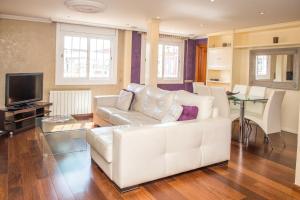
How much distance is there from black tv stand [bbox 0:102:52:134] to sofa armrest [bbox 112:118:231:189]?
289 centimetres

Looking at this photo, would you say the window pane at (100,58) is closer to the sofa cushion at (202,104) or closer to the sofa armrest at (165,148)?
the sofa cushion at (202,104)

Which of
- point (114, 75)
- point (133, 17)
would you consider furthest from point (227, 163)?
point (114, 75)

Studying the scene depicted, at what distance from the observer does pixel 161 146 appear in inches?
103

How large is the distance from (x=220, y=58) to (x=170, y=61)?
61.4 inches

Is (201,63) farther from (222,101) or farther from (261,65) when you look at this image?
(222,101)

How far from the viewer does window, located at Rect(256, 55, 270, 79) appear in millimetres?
5897

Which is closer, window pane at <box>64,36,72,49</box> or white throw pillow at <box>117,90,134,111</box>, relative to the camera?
white throw pillow at <box>117,90,134,111</box>

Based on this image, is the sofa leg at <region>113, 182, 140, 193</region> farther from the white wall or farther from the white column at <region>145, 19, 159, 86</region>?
the white wall

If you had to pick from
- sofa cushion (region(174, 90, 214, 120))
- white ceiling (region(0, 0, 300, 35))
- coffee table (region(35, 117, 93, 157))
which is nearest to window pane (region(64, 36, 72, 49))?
white ceiling (region(0, 0, 300, 35))

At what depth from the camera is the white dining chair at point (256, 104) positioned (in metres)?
4.75

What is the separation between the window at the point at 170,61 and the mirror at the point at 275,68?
89.7 inches

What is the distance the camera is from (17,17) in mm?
5395

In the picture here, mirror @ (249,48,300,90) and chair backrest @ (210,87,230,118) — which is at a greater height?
Result: mirror @ (249,48,300,90)

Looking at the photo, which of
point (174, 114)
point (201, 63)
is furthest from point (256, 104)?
point (201, 63)
